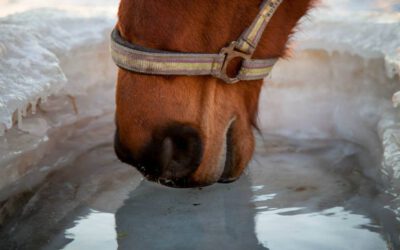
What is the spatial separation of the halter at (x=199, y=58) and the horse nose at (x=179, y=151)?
0.14m

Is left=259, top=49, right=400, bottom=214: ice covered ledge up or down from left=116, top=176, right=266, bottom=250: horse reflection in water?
up

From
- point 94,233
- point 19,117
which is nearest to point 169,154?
point 94,233

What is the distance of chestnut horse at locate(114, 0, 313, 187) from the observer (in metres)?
1.50

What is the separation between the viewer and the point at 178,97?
154cm

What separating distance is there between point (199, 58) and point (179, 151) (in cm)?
22

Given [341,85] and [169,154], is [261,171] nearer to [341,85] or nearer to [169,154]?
[341,85]

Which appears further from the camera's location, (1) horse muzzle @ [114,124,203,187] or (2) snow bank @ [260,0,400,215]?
(2) snow bank @ [260,0,400,215]

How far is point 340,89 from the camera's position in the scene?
8.87ft

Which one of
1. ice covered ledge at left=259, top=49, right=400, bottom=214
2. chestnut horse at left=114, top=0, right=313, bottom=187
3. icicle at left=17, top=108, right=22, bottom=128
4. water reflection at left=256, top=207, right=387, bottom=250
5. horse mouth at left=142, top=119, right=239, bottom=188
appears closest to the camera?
chestnut horse at left=114, top=0, right=313, bottom=187

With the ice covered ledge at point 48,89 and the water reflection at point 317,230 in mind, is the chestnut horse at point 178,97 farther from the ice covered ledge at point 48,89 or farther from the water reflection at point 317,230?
the ice covered ledge at point 48,89

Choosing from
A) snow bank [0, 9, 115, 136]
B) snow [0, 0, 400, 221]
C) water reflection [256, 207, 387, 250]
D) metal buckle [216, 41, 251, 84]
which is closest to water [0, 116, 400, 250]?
water reflection [256, 207, 387, 250]

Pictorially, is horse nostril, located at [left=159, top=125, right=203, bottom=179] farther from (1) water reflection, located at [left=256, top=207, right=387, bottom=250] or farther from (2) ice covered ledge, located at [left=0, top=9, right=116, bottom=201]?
(2) ice covered ledge, located at [left=0, top=9, right=116, bottom=201]

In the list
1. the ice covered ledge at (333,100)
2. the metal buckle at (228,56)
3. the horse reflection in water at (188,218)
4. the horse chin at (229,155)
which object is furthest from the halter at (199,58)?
the ice covered ledge at (333,100)

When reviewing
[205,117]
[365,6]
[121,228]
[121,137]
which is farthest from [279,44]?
[365,6]
